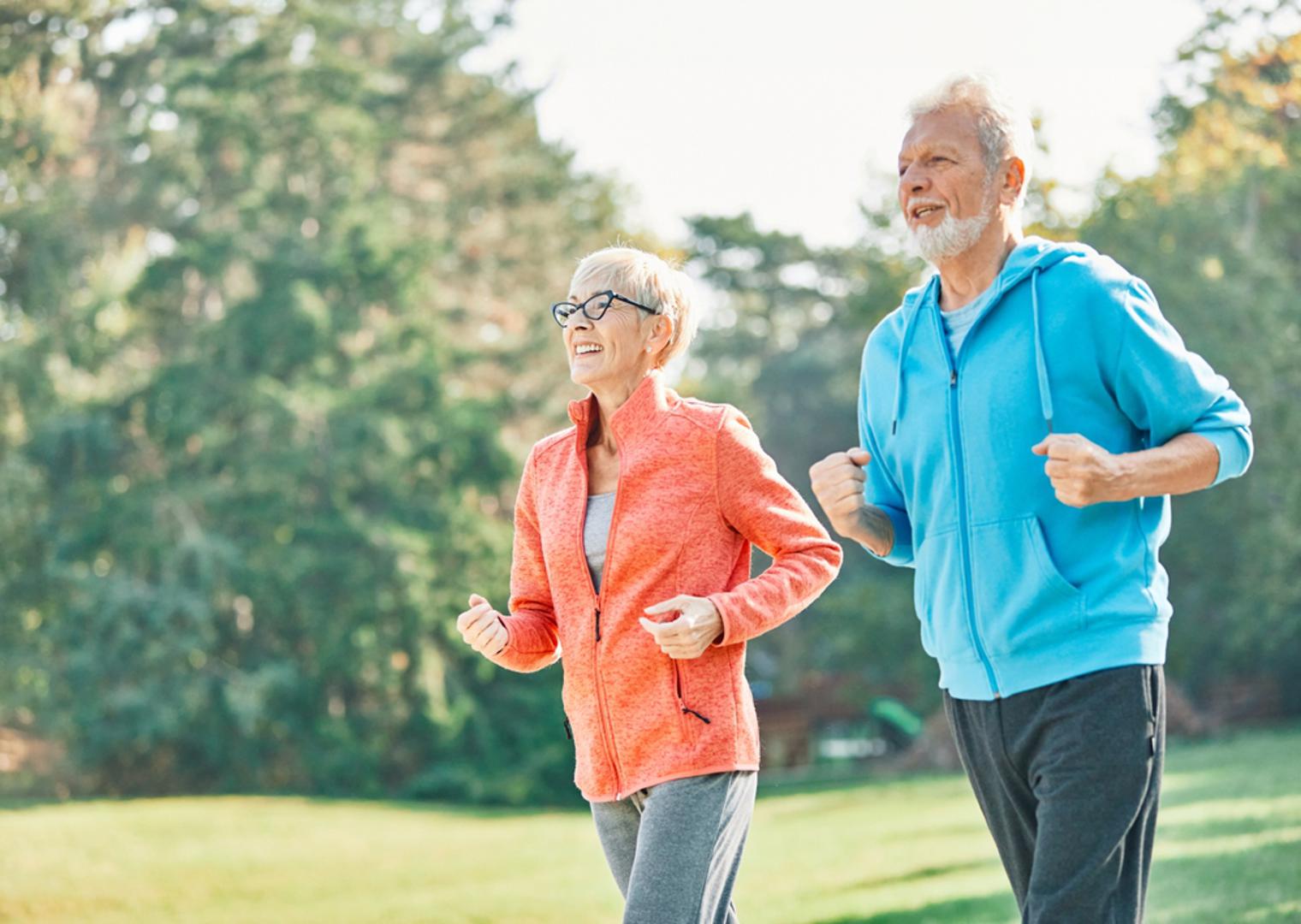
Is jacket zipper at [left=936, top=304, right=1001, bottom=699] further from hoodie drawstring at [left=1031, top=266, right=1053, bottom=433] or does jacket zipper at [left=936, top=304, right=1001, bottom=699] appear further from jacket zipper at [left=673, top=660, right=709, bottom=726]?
jacket zipper at [left=673, top=660, right=709, bottom=726]

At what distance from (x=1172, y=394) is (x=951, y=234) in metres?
0.59

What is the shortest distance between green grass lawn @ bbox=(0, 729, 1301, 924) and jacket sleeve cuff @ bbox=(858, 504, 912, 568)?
441cm

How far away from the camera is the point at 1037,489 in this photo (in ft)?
10.6

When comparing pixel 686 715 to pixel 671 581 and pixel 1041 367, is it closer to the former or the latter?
pixel 671 581

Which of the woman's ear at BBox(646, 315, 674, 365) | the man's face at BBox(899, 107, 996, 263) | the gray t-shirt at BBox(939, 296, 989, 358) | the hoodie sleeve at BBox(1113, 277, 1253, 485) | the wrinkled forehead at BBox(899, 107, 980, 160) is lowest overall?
the hoodie sleeve at BBox(1113, 277, 1253, 485)

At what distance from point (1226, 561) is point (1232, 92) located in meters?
10.7

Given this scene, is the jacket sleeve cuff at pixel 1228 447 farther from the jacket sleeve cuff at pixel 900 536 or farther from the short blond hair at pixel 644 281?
the short blond hair at pixel 644 281

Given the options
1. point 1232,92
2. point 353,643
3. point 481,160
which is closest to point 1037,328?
point 1232,92

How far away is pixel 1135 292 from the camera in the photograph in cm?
323

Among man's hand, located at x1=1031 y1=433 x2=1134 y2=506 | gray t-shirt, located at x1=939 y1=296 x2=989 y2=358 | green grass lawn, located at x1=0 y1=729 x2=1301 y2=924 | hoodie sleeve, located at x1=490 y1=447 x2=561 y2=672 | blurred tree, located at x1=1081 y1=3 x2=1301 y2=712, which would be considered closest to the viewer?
man's hand, located at x1=1031 y1=433 x2=1134 y2=506

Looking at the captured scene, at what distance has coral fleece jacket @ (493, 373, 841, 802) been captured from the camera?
135 inches

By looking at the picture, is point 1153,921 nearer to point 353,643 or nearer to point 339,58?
point 353,643

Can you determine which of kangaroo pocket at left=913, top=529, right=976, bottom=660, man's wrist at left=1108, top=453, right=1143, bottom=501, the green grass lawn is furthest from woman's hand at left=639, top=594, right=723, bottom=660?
the green grass lawn

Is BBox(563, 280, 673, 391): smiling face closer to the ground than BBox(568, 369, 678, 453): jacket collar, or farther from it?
farther from it
